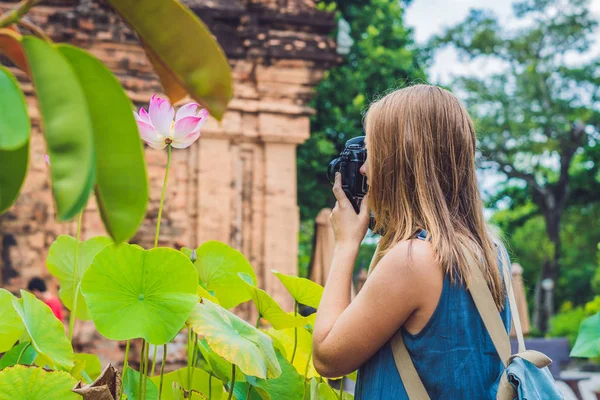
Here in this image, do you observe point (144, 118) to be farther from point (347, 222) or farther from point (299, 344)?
point (299, 344)

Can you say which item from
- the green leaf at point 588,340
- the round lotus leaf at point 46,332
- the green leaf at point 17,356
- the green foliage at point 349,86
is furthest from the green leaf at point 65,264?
the green foliage at point 349,86

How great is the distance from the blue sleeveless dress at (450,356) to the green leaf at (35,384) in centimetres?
50

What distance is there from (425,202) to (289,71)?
5604mm

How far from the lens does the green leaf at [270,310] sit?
4.51ft

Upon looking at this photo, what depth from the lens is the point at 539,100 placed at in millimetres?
20969

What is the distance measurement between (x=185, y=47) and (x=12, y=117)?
0.19 meters

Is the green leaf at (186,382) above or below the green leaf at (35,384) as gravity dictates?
below

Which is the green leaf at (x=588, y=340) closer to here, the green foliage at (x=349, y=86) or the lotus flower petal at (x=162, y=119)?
the lotus flower petal at (x=162, y=119)

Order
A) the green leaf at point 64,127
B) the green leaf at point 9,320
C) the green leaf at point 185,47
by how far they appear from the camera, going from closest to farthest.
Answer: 1. the green leaf at point 64,127
2. the green leaf at point 185,47
3. the green leaf at point 9,320

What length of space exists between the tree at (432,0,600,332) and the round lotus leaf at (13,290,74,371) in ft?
64.8

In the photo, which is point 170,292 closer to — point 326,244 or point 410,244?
point 410,244

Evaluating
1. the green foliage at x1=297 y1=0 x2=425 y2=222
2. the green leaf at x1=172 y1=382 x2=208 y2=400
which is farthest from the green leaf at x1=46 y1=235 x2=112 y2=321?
the green foliage at x1=297 y1=0 x2=425 y2=222

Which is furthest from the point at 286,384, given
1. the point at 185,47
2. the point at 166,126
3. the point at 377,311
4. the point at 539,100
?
the point at 539,100

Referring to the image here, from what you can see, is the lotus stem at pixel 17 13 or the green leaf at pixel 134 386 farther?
the green leaf at pixel 134 386
